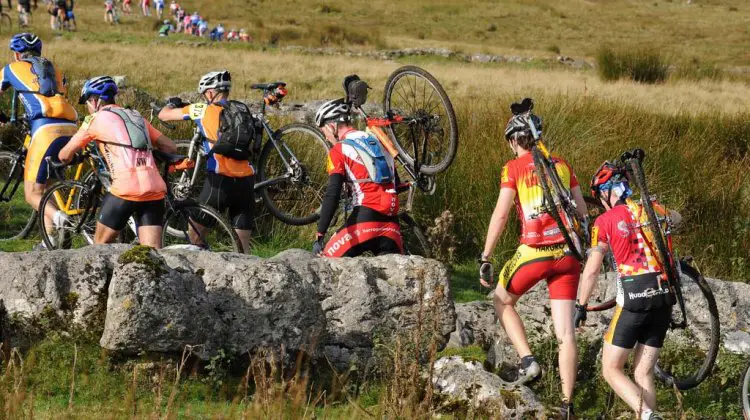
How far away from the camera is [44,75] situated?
9227 millimetres

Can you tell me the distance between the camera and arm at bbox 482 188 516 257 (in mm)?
6375

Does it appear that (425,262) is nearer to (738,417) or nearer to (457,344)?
(457,344)

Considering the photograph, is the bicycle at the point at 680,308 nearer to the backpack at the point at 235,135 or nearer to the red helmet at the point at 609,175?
the red helmet at the point at 609,175

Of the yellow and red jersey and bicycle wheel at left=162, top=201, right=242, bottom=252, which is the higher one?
the yellow and red jersey

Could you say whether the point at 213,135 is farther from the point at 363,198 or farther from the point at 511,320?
the point at 511,320

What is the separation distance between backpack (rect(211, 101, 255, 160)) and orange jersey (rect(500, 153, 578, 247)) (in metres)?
2.78

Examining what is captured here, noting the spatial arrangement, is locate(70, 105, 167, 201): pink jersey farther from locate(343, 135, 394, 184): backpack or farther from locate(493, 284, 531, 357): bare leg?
locate(493, 284, 531, 357): bare leg

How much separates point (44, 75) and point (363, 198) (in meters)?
3.56

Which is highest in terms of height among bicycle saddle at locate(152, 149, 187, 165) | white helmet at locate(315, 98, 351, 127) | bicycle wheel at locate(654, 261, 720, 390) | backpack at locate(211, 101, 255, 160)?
white helmet at locate(315, 98, 351, 127)

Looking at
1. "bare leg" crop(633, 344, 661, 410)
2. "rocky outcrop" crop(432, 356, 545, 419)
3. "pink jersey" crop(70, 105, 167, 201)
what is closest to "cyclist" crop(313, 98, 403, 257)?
"pink jersey" crop(70, 105, 167, 201)

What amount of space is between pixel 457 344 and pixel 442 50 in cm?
3042

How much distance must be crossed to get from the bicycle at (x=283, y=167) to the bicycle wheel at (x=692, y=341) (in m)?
3.73

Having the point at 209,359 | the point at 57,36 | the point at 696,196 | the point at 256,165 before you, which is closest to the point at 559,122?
the point at 696,196

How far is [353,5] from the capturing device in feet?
215
